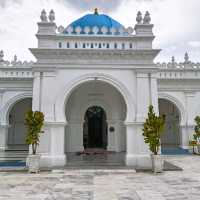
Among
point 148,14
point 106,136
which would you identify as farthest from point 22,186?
point 148,14

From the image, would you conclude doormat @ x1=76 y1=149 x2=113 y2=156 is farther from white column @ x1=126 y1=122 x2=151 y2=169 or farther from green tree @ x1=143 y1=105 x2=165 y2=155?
green tree @ x1=143 y1=105 x2=165 y2=155

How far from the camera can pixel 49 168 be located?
9.82m

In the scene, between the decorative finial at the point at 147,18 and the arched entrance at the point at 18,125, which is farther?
the arched entrance at the point at 18,125

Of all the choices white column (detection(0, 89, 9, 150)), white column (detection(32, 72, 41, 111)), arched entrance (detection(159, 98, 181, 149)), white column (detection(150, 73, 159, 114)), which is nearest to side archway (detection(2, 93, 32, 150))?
white column (detection(0, 89, 9, 150))

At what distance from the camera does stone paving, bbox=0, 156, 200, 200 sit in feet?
19.5

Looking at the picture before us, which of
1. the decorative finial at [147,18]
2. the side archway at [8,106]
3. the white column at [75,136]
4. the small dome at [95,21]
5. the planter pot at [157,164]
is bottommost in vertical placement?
the planter pot at [157,164]

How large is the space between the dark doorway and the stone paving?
19.8 feet

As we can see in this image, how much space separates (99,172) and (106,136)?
5.88m

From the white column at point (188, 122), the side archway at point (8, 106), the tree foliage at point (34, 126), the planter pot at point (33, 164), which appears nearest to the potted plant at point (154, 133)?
the tree foliage at point (34, 126)

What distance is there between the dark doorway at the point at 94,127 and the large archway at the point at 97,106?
2.00 feet

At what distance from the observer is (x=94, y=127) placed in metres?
15.7

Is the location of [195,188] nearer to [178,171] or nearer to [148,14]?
[178,171]

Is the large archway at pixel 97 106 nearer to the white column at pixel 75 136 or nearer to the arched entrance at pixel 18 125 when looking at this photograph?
the white column at pixel 75 136

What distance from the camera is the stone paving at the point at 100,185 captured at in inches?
234
